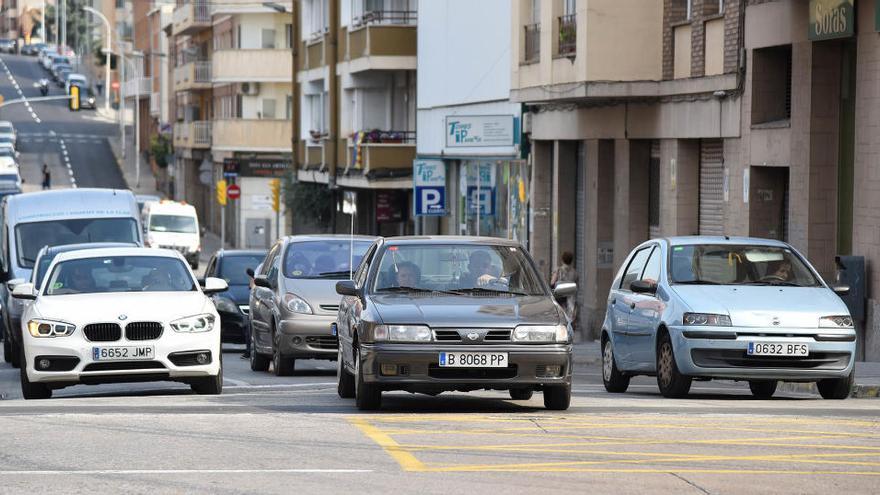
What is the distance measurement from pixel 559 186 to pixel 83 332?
20524 mm

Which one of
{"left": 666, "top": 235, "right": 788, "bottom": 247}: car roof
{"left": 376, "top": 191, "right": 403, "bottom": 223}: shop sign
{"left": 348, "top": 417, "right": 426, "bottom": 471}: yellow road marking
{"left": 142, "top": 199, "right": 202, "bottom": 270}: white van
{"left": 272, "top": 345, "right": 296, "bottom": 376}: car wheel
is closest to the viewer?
{"left": 348, "top": 417, "right": 426, "bottom": 471}: yellow road marking

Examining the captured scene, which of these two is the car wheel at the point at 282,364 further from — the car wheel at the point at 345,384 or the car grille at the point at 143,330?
the car wheel at the point at 345,384

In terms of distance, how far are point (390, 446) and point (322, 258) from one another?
11095 millimetres

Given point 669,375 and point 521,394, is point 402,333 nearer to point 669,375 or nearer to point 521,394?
point 521,394

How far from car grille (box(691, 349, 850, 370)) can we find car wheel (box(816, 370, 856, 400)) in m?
0.28

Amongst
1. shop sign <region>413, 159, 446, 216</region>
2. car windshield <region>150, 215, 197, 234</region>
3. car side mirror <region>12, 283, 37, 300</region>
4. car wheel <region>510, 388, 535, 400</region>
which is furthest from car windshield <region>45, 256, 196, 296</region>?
car windshield <region>150, 215, 197, 234</region>

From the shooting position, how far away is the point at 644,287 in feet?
58.2

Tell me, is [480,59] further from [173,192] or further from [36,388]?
[173,192]

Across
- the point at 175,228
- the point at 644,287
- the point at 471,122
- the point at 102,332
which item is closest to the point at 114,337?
the point at 102,332

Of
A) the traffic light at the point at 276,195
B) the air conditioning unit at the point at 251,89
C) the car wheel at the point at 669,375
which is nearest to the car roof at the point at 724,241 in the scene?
the car wheel at the point at 669,375

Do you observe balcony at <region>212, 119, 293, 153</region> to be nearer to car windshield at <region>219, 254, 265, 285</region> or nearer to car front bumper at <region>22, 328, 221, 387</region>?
car windshield at <region>219, 254, 265, 285</region>

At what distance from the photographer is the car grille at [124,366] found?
688 inches

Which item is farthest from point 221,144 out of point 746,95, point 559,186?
point 746,95

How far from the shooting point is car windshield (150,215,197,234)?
215ft
